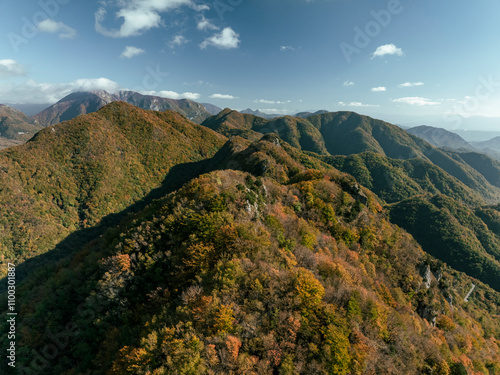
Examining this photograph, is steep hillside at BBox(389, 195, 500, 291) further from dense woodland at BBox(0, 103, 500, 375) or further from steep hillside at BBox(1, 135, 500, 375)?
steep hillside at BBox(1, 135, 500, 375)

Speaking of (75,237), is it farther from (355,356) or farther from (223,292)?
(355,356)

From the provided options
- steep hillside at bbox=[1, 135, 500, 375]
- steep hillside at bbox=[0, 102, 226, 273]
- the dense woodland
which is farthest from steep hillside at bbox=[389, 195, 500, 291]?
steep hillside at bbox=[0, 102, 226, 273]

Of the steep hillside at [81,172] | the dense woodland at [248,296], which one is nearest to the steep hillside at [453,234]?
the dense woodland at [248,296]

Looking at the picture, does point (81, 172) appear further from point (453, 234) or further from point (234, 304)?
point (453, 234)

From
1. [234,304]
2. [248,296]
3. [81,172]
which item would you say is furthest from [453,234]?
[81,172]

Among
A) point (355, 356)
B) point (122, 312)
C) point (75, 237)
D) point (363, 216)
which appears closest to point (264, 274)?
point (355, 356)
